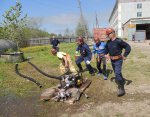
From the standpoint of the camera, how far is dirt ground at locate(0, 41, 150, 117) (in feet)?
22.3

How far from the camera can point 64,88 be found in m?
8.53

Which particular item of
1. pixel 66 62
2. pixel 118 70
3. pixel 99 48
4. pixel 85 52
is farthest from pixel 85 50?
pixel 118 70

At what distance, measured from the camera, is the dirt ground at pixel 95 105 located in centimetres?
679

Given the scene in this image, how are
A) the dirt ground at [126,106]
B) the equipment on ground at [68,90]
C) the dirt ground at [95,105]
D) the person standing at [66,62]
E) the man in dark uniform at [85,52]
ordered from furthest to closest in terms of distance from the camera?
1. the man in dark uniform at [85,52]
2. the person standing at [66,62]
3. the equipment on ground at [68,90]
4. the dirt ground at [95,105]
5. the dirt ground at [126,106]

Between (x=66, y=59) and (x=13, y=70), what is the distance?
225 inches

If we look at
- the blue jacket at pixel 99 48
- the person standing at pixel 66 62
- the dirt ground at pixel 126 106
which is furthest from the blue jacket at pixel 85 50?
the dirt ground at pixel 126 106

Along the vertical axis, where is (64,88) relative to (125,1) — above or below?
below

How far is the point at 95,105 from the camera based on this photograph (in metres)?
7.41

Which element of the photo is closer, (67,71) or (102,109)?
(102,109)

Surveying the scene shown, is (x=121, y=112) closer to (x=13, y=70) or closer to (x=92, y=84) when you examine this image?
(x=92, y=84)

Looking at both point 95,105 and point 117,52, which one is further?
point 117,52

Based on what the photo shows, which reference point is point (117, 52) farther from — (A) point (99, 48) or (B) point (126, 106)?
(A) point (99, 48)

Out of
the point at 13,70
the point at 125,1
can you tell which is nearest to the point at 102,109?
the point at 13,70

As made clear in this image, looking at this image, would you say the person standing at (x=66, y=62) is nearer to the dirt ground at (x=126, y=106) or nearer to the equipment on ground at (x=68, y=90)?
the equipment on ground at (x=68, y=90)
